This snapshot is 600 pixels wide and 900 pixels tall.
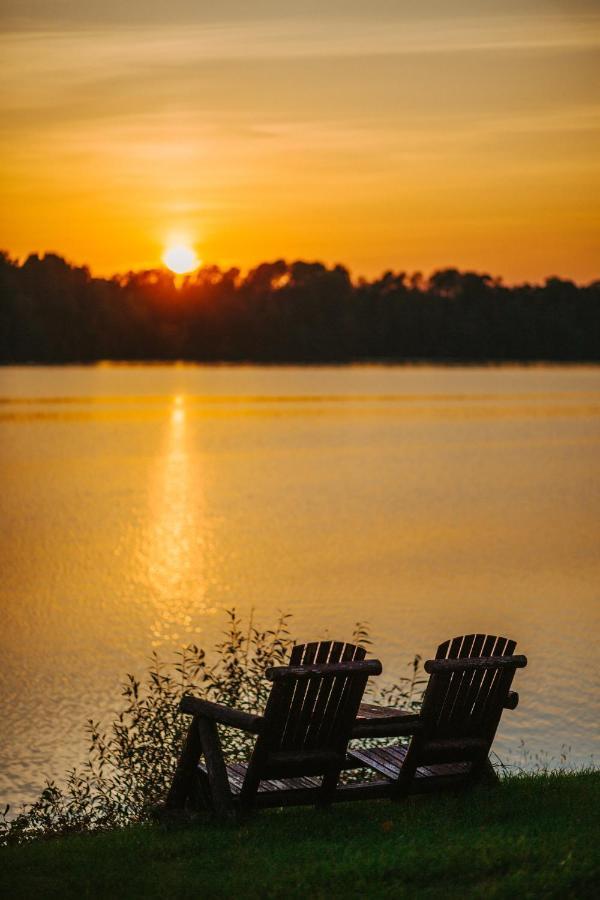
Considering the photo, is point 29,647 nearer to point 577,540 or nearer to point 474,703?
point 474,703

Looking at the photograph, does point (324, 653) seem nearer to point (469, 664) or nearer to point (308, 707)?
point (308, 707)

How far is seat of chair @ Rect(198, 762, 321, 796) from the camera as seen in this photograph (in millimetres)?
8516

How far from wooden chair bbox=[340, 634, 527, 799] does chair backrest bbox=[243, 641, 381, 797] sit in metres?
0.21

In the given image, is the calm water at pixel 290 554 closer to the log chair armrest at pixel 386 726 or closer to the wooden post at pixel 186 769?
the wooden post at pixel 186 769

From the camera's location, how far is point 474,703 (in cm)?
883

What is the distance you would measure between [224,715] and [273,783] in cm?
66

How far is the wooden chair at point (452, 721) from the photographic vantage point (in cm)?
855

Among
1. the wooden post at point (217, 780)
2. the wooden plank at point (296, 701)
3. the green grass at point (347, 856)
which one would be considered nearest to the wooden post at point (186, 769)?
the wooden post at point (217, 780)

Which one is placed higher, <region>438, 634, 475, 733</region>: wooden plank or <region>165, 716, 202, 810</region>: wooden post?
<region>438, 634, 475, 733</region>: wooden plank

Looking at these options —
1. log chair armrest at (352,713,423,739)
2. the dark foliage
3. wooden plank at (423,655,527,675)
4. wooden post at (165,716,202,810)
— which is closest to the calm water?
the dark foliage

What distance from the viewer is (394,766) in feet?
29.3

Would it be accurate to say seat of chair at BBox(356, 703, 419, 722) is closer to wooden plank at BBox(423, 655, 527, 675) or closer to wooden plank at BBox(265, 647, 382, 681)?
wooden plank at BBox(423, 655, 527, 675)

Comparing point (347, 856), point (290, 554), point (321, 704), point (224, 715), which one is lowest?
point (290, 554)

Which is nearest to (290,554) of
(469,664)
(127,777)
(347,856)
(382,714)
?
(127,777)
